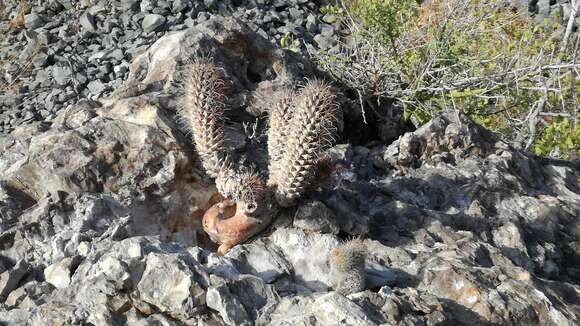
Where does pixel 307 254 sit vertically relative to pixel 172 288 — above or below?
below

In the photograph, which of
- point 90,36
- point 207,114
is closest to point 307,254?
point 207,114

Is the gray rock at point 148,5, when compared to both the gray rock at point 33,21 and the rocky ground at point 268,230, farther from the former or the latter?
the rocky ground at point 268,230

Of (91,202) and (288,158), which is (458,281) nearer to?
(288,158)

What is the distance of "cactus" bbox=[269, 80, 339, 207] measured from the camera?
3314 millimetres

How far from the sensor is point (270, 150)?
3.72 metres

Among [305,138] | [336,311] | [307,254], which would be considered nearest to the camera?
[336,311]

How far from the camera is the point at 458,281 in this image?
3164mm

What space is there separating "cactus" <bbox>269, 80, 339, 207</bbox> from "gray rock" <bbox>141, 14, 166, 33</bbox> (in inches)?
193

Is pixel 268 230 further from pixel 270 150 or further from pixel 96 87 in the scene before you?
pixel 96 87

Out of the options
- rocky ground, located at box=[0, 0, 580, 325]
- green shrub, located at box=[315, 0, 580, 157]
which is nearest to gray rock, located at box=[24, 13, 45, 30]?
green shrub, located at box=[315, 0, 580, 157]

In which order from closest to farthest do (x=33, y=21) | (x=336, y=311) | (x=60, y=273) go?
(x=336, y=311), (x=60, y=273), (x=33, y=21)

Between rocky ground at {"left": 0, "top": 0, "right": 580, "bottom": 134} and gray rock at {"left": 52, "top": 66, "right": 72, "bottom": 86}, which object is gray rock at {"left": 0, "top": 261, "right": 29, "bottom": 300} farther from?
gray rock at {"left": 52, "top": 66, "right": 72, "bottom": 86}

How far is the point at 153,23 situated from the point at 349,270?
18.6 feet

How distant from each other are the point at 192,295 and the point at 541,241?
93.7 inches
